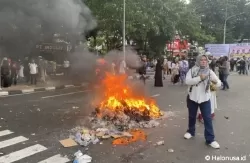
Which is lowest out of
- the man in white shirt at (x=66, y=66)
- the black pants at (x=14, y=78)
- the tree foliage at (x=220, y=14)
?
the black pants at (x=14, y=78)

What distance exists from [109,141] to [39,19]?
317 inches

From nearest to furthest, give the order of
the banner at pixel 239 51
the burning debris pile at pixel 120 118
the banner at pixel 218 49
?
1. the burning debris pile at pixel 120 118
2. the banner at pixel 218 49
3. the banner at pixel 239 51

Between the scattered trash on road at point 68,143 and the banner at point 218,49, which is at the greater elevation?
the banner at point 218,49

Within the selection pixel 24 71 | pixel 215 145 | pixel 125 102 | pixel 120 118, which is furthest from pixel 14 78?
pixel 215 145

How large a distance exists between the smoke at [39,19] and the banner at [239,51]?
2095 centimetres

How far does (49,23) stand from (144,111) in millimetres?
7107

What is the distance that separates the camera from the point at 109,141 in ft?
18.1

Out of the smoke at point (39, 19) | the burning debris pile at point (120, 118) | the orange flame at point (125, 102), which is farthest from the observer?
the smoke at point (39, 19)

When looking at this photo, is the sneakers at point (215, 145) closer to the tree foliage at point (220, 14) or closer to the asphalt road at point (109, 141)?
the asphalt road at point (109, 141)

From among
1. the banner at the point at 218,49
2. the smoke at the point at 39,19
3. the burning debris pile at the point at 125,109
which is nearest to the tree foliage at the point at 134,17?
the smoke at the point at 39,19

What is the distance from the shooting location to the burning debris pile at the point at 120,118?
565 centimetres

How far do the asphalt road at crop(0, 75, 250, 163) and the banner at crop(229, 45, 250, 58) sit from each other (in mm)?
22894

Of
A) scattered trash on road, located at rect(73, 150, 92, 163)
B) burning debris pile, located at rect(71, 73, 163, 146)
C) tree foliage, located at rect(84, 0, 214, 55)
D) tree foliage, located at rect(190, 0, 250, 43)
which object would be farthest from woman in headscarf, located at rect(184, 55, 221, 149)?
tree foliage, located at rect(190, 0, 250, 43)

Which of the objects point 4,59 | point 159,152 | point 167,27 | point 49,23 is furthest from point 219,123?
point 167,27
